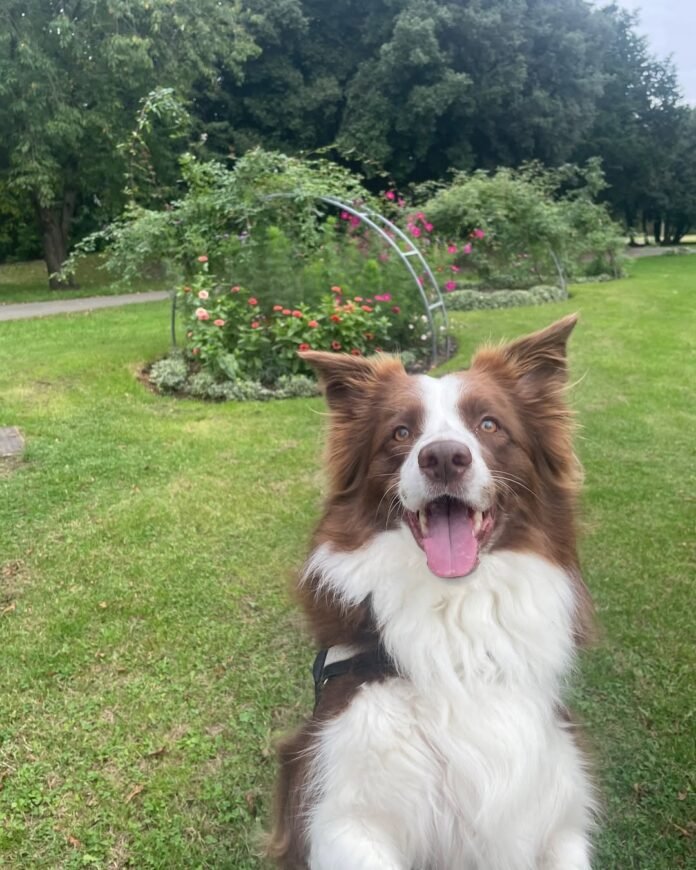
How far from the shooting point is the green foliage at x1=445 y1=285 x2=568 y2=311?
15859 millimetres

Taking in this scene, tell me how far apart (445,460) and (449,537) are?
27 centimetres

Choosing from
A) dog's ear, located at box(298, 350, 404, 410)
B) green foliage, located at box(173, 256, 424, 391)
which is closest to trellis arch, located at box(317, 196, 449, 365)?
green foliage, located at box(173, 256, 424, 391)

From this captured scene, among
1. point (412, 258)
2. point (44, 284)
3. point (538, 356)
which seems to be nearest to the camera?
point (538, 356)

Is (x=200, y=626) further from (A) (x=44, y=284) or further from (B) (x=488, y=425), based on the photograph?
(A) (x=44, y=284)

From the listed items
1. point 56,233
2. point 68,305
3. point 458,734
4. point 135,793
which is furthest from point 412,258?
point 56,233

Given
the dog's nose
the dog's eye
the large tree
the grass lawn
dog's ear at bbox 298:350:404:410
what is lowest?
the grass lawn

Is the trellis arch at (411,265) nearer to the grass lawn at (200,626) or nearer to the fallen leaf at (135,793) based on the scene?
the grass lawn at (200,626)

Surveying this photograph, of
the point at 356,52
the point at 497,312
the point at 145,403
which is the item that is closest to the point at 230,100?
the point at 356,52

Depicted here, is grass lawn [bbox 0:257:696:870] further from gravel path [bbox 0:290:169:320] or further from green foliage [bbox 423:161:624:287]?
green foliage [bbox 423:161:624:287]

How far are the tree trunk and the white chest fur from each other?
69.9 ft

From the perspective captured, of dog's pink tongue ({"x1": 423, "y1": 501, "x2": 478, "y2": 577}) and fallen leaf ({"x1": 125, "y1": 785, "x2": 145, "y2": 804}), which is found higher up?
dog's pink tongue ({"x1": 423, "y1": 501, "x2": 478, "y2": 577})

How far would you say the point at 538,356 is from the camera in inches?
95.8

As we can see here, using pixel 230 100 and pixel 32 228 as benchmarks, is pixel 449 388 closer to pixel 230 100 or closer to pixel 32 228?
pixel 230 100

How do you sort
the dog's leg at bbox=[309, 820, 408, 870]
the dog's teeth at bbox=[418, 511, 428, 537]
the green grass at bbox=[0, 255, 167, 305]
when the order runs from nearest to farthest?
the dog's leg at bbox=[309, 820, 408, 870]
the dog's teeth at bbox=[418, 511, 428, 537]
the green grass at bbox=[0, 255, 167, 305]
